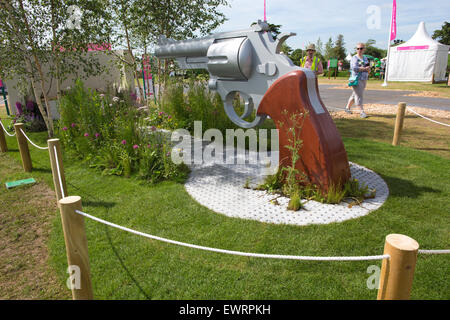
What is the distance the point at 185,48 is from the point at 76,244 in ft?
9.52

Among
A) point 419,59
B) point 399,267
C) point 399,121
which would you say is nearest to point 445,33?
point 419,59

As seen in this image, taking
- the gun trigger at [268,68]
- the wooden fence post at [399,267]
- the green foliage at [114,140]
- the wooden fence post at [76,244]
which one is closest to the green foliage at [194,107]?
the green foliage at [114,140]

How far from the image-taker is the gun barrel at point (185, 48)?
3680 millimetres

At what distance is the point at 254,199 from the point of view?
11.3 ft

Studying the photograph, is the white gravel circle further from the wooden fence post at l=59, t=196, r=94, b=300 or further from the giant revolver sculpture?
the wooden fence post at l=59, t=196, r=94, b=300

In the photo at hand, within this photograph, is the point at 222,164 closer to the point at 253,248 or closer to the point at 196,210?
the point at 196,210

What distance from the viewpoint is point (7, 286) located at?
7.43 feet

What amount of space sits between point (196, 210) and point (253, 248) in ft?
2.89

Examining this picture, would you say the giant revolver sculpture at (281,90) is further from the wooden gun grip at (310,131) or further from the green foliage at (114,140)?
the green foliage at (114,140)

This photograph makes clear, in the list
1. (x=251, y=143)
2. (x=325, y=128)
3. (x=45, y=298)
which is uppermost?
(x=325, y=128)

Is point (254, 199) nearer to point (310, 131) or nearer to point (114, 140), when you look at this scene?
point (310, 131)

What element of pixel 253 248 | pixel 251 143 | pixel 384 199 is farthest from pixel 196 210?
pixel 251 143

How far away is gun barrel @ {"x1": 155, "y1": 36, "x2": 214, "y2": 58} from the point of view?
368cm
